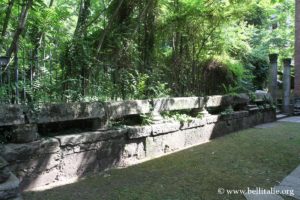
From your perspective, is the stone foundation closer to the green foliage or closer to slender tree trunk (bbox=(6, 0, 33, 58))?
the green foliage

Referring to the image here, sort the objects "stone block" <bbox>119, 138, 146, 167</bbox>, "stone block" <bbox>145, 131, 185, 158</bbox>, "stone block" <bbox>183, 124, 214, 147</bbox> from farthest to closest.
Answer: "stone block" <bbox>183, 124, 214, 147</bbox>, "stone block" <bbox>145, 131, 185, 158</bbox>, "stone block" <bbox>119, 138, 146, 167</bbox>

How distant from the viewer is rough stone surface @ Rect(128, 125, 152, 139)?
4984mm

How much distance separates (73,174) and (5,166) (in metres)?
1.18

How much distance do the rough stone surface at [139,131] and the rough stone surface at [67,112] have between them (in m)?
0.56

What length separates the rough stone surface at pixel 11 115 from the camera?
357 cm

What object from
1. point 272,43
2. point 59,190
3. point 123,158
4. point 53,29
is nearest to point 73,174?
point 59,190

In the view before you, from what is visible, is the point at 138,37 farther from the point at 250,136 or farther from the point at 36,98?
the point at 250,136

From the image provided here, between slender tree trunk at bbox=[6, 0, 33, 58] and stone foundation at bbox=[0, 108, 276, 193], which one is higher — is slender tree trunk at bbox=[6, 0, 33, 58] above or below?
above

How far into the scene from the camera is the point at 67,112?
13.8 ft

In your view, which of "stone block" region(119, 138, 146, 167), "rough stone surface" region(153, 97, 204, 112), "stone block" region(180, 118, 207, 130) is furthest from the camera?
"stone block" region(180, 118, 207, 130)

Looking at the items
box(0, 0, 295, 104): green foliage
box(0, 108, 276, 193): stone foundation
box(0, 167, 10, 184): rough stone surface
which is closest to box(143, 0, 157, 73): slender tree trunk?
box(0, 0, 295, 104): green foliage

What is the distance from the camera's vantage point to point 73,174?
13.9ft

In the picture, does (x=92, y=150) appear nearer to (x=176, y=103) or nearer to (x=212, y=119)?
(x=176, y=103)

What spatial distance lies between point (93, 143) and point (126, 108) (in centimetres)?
87
